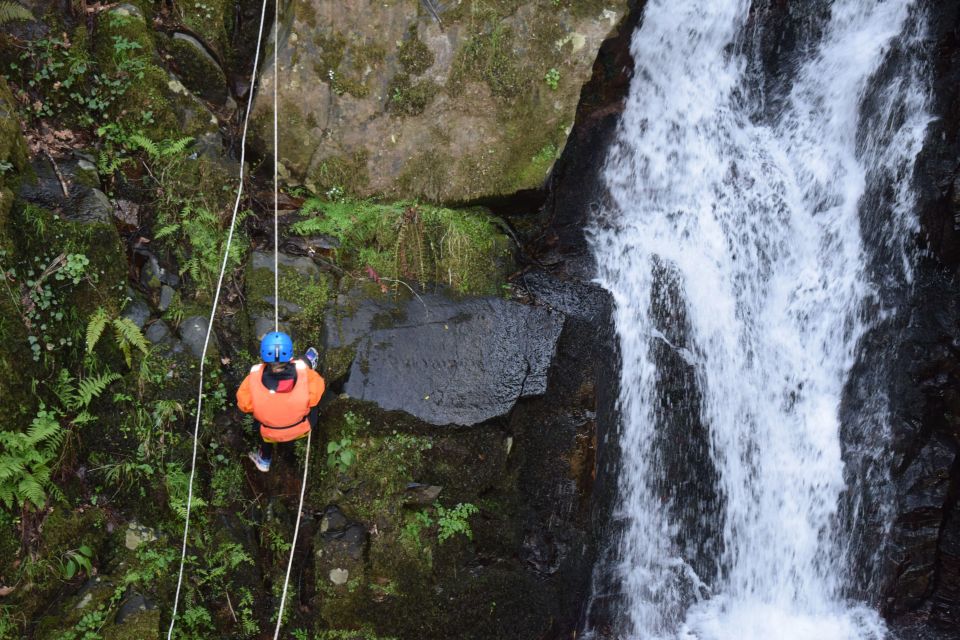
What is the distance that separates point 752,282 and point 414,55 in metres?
5.12

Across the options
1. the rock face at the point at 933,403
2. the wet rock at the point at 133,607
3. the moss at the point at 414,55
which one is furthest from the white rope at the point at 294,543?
the rock face at the point at 933,403

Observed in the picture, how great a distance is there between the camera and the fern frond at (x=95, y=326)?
5.87 metres

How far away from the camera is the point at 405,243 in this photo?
7.13m

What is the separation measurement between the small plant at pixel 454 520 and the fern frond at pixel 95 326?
3.75 metres

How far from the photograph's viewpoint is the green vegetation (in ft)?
23.2

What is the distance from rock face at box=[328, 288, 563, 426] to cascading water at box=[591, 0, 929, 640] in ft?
4.47

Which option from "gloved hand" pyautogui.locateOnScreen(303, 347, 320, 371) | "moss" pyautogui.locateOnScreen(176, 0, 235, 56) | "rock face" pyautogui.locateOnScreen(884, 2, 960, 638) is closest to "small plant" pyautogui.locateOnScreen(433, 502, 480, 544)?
"gloved hand" pyautogui.locateOnScreen(303, 347, 320, 371)

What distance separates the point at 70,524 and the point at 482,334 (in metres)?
4.41

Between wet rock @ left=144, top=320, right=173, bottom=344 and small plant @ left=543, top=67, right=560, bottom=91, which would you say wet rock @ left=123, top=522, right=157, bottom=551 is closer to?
wet rock @ left=144, top=320, right=173, bottom=344

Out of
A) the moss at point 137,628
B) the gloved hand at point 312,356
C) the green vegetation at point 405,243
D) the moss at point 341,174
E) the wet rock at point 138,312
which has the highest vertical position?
the moss at point 341,174

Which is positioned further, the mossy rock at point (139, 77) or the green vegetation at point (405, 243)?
the green vegetation at point (405, 243)

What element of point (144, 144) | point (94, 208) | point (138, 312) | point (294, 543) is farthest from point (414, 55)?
point (294, 543)

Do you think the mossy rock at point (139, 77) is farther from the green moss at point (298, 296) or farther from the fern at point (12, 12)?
the green moss at point (298, 296)

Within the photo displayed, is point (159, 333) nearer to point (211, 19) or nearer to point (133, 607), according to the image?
point (133, 607)
